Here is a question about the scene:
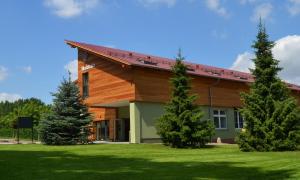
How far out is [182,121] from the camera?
77.3 ft

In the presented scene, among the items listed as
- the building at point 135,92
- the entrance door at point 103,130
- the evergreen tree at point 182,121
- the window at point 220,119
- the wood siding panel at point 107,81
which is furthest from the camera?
the window at point 220,119

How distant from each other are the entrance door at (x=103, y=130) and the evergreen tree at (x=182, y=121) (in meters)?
11.9

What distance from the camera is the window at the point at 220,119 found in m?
35.9

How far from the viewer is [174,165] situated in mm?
13508

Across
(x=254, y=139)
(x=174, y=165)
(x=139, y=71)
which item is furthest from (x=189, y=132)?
(x=174, y=165)

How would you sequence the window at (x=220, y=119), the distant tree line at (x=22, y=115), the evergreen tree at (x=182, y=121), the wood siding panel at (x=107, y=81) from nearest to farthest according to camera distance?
1. the evergreen tree at (x=182, y=121)
2. the wood siding panel at (x=107, y=81)
3. the window at (x=220, y=119)
4. the distant tree line at (x=22, y=115)

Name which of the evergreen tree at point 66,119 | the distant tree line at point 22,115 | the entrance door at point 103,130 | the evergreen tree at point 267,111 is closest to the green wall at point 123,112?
the entrance door at point 103,130

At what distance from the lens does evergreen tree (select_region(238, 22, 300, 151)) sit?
1994cm

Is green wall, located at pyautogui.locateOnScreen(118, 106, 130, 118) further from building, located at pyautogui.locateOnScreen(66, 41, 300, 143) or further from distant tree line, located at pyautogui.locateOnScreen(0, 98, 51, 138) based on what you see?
distant tree line, located at pyautogui.locateOnScreen(0, 98, 51, 138)

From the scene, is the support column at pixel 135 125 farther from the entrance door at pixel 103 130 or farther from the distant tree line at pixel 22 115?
the distant tree line at pixel 22 115

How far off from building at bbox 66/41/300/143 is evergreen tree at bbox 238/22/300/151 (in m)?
9.91

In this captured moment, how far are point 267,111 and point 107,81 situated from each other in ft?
49.4

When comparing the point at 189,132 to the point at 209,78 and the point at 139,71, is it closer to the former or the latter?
the point at 139,71

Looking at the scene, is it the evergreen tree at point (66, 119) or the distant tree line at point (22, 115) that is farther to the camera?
the distant tree line at point (22, 115)
